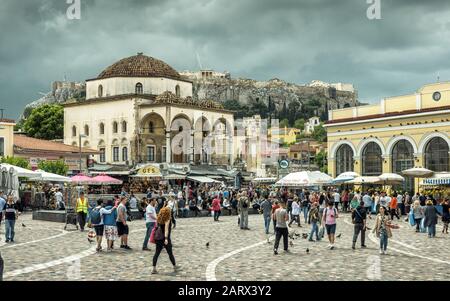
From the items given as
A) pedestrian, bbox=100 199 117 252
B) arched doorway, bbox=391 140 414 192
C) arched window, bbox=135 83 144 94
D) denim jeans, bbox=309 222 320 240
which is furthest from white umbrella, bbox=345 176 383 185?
arched window, bbox=135 83 144 94

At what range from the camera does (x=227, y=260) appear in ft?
52.7

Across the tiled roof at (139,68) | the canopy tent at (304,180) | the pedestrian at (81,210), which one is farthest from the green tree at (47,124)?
the pedestrian at (81,210)

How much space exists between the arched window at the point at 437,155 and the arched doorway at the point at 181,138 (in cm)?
2406

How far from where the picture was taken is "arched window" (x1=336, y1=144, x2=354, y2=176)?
51.6 meters

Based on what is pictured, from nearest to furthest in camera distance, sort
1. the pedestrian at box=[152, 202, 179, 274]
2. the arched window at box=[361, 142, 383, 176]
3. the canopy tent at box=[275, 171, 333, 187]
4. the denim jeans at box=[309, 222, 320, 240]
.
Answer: the pedestrian at box=[152, 202, 179, 274]
the denim jeans at box=[309, 222, 320, 240]
the canopy tent at box=[275, 171, 333, 187]
the arched window at box=[361, 142, 383, 176]

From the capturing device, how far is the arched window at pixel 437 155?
4406 cm

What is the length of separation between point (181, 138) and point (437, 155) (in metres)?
25.2

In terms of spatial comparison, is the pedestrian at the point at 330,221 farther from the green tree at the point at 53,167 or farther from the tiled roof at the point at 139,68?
the tiled roof at the point at 139,68

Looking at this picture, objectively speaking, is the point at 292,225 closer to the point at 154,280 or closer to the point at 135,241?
the point at 135,241

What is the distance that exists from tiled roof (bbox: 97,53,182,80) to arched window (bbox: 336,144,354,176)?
69.9 ft

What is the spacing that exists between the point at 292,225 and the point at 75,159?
3296 cm

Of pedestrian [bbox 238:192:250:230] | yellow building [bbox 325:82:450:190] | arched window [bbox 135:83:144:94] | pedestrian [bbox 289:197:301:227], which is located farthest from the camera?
arched window [bbox 135:83:144:94]

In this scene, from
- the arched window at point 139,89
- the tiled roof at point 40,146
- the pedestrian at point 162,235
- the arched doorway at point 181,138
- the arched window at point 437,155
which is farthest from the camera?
the arched window at point 139,89

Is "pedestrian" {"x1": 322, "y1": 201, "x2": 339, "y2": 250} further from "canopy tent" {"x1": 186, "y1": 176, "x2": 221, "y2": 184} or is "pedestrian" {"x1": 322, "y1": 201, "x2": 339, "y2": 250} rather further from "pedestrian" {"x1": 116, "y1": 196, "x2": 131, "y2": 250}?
"canopy tent" {"x1": 186, "y1": 176, "x2": 221, "y2": 184}
